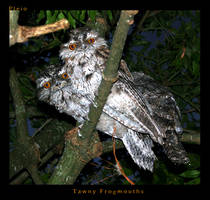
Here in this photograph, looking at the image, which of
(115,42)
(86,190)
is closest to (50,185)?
(86,190)

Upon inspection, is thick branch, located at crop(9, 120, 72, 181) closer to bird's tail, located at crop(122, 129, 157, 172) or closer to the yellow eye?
the yellow eye

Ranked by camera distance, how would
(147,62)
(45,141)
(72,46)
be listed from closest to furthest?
1. (72,46)
2. (45,141)
3. (147,62)

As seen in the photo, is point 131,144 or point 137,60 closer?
point 131,144

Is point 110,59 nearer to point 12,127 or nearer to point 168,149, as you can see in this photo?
point 168,149

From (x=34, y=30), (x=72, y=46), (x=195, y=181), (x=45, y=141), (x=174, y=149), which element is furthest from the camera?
(x=45, y=141)

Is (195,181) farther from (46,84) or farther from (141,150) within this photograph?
(46,84)

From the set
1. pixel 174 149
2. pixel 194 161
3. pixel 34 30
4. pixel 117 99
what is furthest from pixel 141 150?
pixel 34 30
